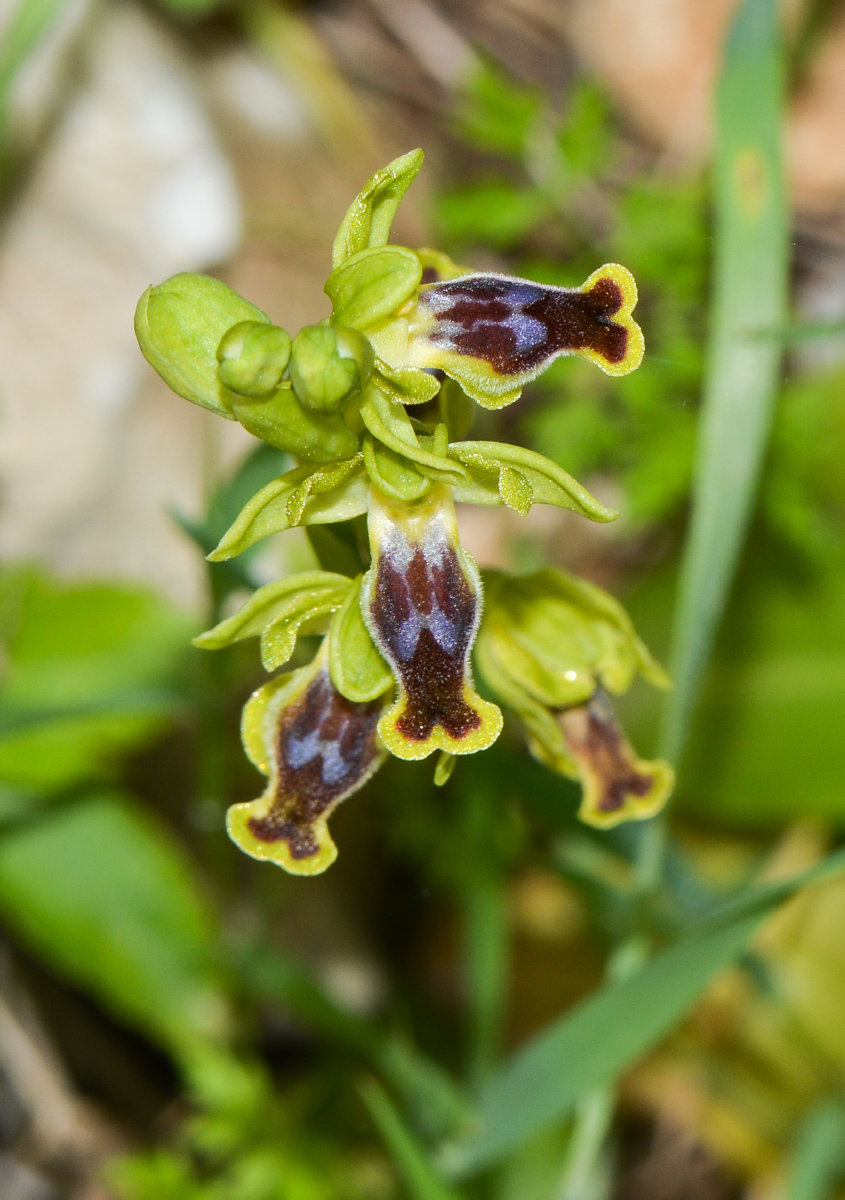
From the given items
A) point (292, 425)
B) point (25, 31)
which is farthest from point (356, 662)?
point (25, 31)

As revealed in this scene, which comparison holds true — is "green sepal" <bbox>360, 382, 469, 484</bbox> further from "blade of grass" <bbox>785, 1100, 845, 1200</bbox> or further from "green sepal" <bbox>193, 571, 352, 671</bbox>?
"blade of grass" <bbox>785, 1100, 845, 1200</bbox>

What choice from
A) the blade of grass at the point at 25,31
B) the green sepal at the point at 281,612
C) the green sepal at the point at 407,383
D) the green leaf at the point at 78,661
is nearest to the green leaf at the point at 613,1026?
the green sepal at the point at 281,612

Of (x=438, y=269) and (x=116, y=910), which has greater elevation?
(x=438, y=269)

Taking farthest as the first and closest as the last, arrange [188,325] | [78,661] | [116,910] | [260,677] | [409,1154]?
[260,677] → [78,661] → [116,910] → [409,1154] → [188,325]

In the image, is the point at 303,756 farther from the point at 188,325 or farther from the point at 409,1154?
the point at 409,1154

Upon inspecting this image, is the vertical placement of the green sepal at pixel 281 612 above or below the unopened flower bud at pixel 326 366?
below

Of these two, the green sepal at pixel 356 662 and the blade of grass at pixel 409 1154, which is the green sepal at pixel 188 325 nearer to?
the green sepal at pixel 356 662

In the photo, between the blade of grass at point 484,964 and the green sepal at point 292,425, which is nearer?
the green sepal at point 292,425
